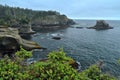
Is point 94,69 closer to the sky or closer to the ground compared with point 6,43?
closer to the sky

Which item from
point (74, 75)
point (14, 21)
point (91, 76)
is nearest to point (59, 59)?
point (74, 75)

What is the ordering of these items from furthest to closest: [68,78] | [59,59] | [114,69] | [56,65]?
1. [114,69]
2. [59,59]
3. [56,65]
4. [68,78]

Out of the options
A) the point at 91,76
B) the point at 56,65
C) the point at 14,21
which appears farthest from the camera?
the point at 14,21

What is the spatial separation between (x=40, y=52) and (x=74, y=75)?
6559 cm

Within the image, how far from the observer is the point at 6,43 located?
255 ft

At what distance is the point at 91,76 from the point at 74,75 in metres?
3.57

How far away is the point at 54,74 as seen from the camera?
1562 cm

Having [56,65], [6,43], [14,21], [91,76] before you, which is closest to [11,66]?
[56,65]

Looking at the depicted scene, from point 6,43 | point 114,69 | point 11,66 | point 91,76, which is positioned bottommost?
point 114,69

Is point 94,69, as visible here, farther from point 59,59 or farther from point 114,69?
point 114,69

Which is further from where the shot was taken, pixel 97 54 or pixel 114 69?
pixel 97 54

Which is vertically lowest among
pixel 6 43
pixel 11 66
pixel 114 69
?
pixel 114 69

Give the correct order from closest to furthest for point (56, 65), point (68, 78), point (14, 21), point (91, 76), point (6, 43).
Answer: point (68, 78) → point (56, 65) → point (91, 76) → point (6, 43) → point (14, 21)

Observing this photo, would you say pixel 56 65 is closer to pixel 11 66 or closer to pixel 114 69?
pixel 11 66
